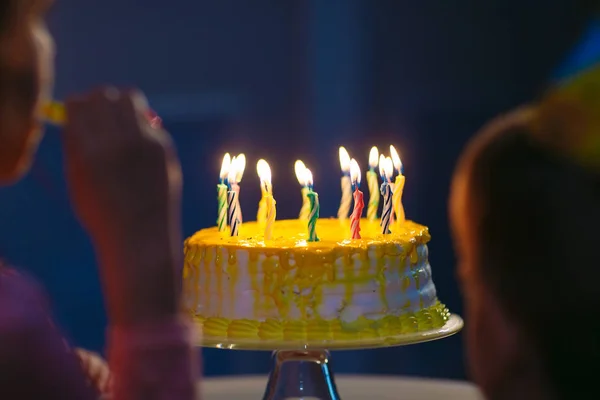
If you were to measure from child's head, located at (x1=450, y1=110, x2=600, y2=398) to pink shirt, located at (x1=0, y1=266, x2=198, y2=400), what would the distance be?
281 millimetres

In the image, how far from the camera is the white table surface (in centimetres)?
180

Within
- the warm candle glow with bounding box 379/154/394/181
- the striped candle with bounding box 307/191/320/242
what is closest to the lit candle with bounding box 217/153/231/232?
the striped candle with bounding box 307/191/320/242

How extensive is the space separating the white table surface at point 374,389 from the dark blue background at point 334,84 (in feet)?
3.34

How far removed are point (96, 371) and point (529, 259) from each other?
0.44 metres

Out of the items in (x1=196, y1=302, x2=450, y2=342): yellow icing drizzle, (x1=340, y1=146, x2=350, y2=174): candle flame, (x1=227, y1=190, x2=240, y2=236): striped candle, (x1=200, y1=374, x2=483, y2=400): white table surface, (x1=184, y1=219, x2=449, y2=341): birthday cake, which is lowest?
(x1=200, y1=374, x2=483, y2=400): white table surface

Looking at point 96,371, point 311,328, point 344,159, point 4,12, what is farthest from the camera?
point 344,159

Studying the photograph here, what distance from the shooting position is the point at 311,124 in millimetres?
3055

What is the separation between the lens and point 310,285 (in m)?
1.38

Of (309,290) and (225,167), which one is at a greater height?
(225,167)

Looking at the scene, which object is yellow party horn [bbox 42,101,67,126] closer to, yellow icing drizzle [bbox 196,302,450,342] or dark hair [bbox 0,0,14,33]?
dark hair [bbox 0,0,14,33]

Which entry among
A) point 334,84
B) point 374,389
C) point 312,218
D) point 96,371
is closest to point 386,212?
point 312,218

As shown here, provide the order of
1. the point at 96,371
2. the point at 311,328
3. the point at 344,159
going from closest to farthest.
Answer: the point at 96,371, the point at 311,328, the point at 344,159

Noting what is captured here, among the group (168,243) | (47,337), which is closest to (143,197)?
(168,243)

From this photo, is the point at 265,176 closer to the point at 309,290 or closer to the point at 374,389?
the point at 309,290
